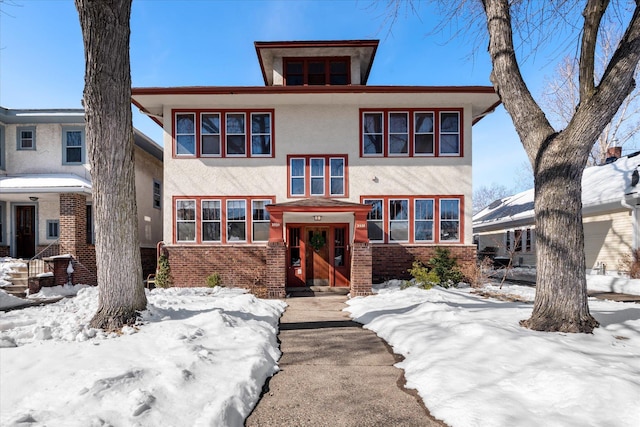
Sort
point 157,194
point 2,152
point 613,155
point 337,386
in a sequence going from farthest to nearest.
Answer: point 613,155 < point 157,194 < point 2,152 < point 337,386

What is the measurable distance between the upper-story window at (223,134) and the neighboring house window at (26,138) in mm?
5971

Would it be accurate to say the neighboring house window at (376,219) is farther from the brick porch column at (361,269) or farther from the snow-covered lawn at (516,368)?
the snow-covered lawn at (516,368)

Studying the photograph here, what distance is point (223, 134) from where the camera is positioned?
11.8 metres

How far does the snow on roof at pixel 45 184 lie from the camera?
11.2 m

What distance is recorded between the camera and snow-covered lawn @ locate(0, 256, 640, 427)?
2.71 meters

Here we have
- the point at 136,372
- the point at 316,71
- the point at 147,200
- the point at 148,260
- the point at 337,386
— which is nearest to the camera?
the point at 136,372

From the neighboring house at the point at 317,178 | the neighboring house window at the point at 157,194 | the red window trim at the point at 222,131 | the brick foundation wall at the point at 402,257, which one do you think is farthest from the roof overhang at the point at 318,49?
the neighboring house window at the point at 157,194

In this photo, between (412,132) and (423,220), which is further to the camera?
(412,132)

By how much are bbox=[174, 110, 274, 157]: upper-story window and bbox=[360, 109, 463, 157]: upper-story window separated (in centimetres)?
372

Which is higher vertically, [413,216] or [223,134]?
[223,134]

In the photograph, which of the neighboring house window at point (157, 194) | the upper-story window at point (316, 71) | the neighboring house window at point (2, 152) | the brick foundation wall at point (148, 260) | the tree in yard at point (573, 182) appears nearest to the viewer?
the tree in yard at point (573, 182)

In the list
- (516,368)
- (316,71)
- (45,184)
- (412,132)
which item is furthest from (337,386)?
(45,184)

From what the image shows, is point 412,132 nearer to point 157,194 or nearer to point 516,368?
point 516,368

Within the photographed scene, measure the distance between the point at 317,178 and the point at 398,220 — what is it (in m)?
3.34
